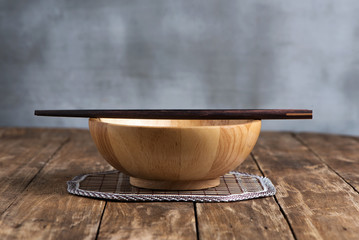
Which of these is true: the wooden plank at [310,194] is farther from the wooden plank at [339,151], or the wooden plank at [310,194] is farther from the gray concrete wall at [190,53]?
the gray concrete wall at [190,53]

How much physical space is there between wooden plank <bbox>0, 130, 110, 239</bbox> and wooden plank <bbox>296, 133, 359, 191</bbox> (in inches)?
25.4

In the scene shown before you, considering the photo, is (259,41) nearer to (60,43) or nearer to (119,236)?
(60,43)

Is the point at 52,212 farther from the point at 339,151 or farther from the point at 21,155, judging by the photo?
the point at 339,151

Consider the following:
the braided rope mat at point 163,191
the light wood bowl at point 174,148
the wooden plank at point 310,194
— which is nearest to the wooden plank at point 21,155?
the braided rope mat at point 163,191

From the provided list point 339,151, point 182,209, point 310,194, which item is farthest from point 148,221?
point 339,151

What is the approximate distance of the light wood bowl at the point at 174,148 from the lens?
36.4 inches

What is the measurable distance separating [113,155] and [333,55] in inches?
58.5

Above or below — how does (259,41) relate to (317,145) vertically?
above

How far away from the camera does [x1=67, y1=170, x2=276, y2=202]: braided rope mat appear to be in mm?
977

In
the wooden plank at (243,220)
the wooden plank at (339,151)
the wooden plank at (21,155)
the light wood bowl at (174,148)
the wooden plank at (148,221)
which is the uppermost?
the light wood bowl at (174,148)

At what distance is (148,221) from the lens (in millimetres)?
864

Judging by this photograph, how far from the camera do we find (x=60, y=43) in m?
2.18

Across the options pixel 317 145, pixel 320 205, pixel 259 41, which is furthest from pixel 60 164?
pixel 259 41

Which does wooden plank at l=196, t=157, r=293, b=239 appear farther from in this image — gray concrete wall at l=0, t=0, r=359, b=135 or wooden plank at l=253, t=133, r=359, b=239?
gray concrete wall at l=0, t=0, r=359, b=135
